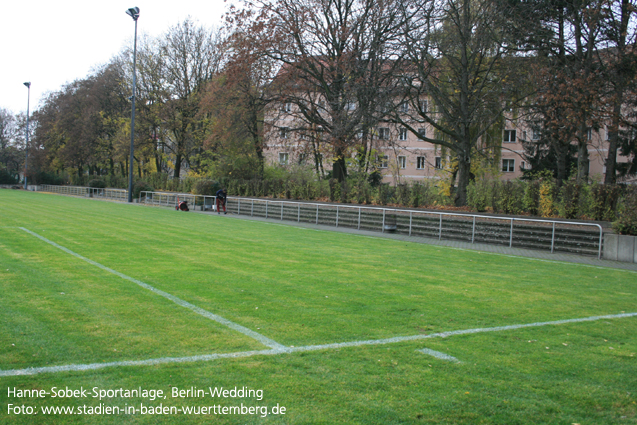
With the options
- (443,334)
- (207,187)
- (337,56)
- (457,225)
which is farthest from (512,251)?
(207,187)

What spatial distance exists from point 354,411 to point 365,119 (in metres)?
20.6

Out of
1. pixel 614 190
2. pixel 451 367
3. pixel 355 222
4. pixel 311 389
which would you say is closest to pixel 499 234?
pixel 614 190

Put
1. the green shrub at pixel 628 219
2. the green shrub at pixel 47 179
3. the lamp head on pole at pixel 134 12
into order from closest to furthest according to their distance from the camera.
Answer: the green shrub at pixel 628 219 < the lamp head on pole at pixel 134 12 < the green shrub at pixel 47 179

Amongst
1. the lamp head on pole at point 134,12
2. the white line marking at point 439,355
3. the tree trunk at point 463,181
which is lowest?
the white line marking at point 439,355

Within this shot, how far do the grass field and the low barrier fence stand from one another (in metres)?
4.03

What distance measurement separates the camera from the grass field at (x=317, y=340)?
369 centimetres

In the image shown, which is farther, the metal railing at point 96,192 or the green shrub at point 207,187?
the metal railing at point 96,192

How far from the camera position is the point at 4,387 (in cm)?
378

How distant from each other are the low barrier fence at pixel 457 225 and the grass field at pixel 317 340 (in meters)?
4.03

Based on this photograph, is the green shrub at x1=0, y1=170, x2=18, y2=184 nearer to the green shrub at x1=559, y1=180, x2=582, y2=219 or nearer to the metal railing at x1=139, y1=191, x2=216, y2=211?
the metal railing at x1=139, y1=191, x2=216, y2=211

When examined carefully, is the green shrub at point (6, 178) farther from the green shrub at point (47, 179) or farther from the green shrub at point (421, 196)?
the green shrub at point (421, 196)

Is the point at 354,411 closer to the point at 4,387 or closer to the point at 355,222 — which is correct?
the point at 4,387

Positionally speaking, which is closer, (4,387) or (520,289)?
(4,387)

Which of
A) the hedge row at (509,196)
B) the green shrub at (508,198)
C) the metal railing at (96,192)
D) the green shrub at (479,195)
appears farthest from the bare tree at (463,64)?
the metal railing at (96,192)
